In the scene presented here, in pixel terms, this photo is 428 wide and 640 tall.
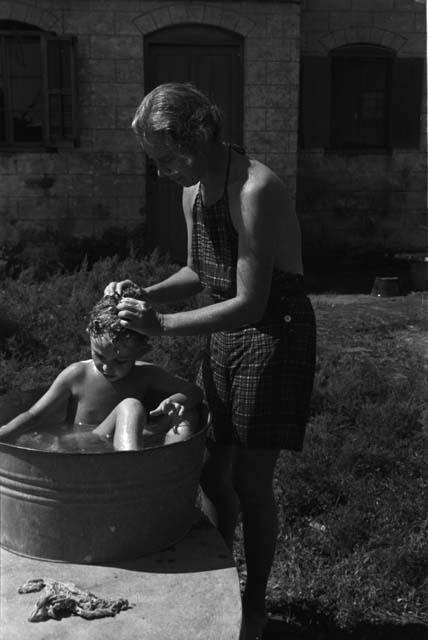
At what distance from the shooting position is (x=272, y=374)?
2.59 meters

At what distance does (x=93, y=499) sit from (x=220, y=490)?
0.73m

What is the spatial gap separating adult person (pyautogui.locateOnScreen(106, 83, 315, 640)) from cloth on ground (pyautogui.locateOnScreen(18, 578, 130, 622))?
693mm

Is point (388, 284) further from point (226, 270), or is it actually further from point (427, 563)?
point (226, 270)

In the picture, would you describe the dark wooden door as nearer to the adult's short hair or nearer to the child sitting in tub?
the child sitting in tub

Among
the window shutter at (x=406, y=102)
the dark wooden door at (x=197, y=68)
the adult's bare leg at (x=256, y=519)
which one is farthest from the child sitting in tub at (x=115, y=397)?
the window shutter at (x=406, y=102)

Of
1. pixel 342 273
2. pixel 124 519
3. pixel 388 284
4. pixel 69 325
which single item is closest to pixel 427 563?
pixel 124 519

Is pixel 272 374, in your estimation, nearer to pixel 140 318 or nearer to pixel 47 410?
pixel 140 318

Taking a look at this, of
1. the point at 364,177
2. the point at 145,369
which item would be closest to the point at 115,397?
the point at 145,369

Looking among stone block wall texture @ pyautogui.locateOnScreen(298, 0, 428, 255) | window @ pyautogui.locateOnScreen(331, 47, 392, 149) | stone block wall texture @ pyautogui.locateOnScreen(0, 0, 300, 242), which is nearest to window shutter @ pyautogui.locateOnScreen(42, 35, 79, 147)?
stone block wall texture @ pyautogui.locateOnScreen(0, 0, 300, 242)

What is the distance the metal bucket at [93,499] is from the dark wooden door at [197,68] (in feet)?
25.2

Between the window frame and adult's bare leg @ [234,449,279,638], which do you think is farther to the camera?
the window frame

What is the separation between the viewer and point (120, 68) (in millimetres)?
9820

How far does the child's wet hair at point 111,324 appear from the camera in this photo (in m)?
2.57

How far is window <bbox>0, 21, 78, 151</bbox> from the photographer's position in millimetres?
9680
